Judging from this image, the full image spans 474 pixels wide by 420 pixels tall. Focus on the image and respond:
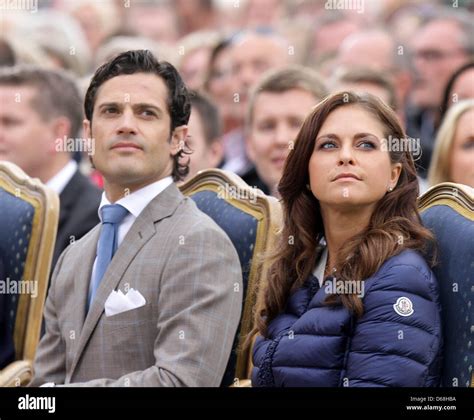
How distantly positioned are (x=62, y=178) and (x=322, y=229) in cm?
163

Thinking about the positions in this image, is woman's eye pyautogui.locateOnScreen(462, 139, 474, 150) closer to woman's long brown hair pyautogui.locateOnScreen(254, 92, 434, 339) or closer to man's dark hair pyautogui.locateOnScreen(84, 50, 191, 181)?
woman's long brown hair pyautogui.locateOnScreen(254, 92, 434, 339)

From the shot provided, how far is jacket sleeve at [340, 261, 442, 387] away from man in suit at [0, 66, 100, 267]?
70.4 inches

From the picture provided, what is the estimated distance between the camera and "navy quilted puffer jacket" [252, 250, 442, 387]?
9.35 ft

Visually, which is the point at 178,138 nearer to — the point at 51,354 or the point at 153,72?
the point at 153,72

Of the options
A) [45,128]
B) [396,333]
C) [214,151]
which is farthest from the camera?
[214,151]

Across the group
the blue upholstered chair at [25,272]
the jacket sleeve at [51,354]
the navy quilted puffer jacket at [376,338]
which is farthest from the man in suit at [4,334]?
the navy quilted puffer jacket at [376,338]

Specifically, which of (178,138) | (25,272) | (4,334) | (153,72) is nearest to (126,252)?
(178,138)

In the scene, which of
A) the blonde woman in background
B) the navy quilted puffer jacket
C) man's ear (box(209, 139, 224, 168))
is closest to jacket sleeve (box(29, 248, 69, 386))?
the navy quilted puffer jacket

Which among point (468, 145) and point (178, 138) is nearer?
point (178, 138)

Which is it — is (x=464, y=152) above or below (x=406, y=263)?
above

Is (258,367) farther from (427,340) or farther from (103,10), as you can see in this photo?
(103,10)

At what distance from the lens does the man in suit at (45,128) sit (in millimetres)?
4625

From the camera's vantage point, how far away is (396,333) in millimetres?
2840
